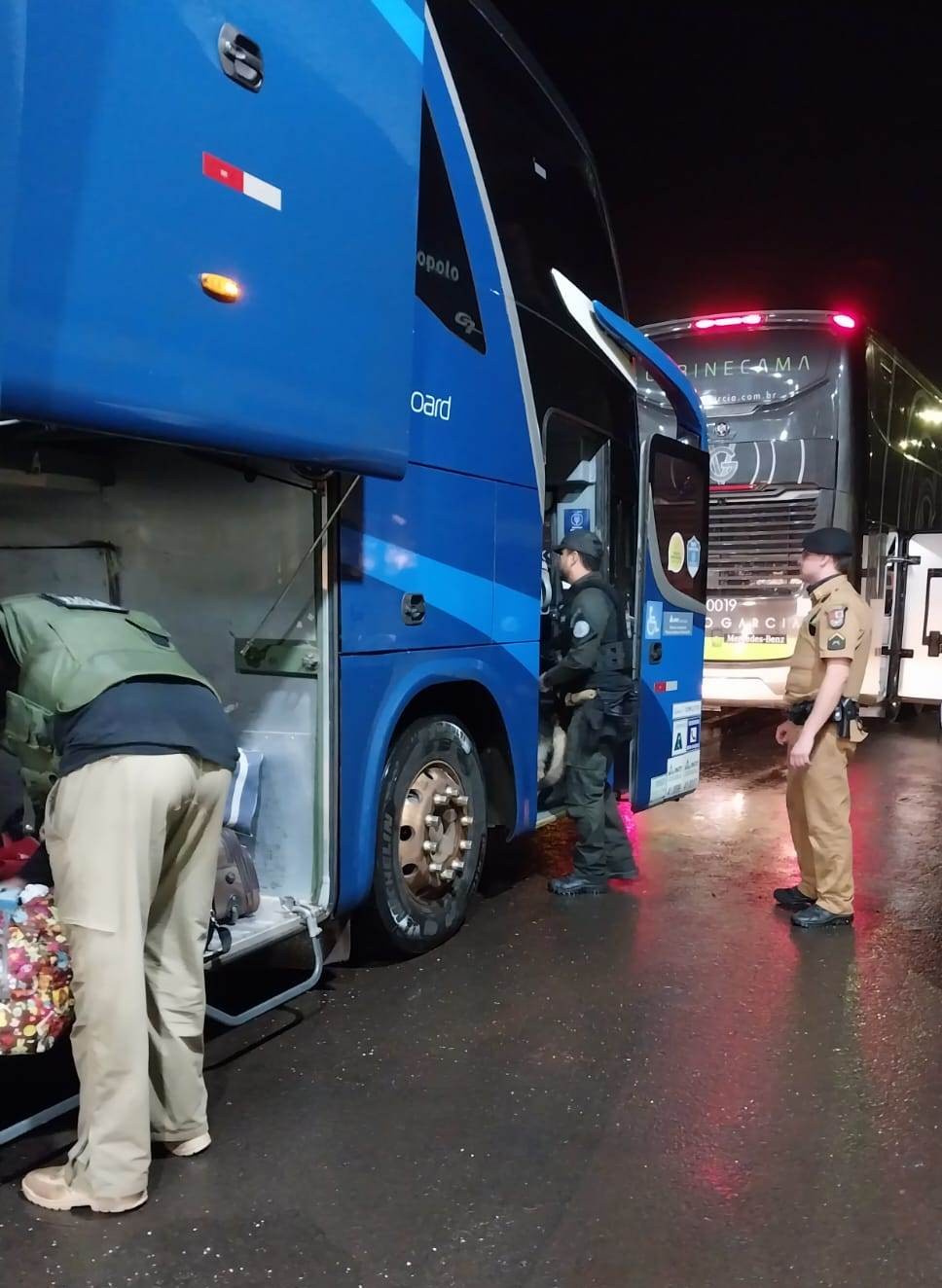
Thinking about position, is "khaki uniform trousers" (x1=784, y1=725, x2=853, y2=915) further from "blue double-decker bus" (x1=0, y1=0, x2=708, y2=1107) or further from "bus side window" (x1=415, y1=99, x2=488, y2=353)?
"bus side window" (x1=415, y1=99, x2=488, y2=353)

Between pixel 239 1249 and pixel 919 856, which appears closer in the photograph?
pixel 239 1249

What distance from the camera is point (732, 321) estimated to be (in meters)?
9.95

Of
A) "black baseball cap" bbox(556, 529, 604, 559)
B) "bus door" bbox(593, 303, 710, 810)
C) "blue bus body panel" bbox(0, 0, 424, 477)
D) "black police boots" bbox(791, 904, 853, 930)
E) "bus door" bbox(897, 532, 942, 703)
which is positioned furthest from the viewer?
"bus door" bbox(897, 532, 942, 703)

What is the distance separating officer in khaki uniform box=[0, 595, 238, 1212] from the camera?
2686 mm

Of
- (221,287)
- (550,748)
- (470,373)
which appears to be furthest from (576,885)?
(221,287)

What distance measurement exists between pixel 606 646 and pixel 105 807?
313cm

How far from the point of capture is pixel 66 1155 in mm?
3031

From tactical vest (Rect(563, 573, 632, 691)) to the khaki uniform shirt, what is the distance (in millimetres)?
822

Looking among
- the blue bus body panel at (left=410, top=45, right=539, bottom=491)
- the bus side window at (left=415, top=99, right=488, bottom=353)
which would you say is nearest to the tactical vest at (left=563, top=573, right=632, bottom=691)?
the blue bus body panel at (left=410, top=45, right=539, bottom=491)

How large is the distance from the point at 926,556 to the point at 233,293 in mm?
8948

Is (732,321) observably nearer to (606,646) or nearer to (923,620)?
(923,620)

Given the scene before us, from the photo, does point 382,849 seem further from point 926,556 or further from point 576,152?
point 926,556

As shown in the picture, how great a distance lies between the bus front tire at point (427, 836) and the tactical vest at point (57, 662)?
143cm

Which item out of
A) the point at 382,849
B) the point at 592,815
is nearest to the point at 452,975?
the point at 382,849
